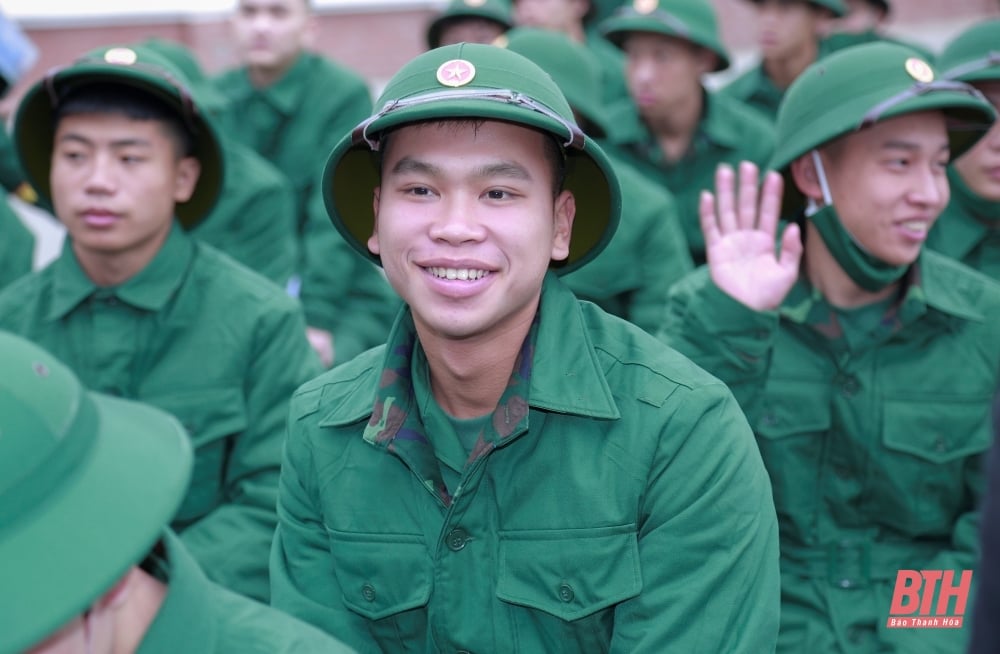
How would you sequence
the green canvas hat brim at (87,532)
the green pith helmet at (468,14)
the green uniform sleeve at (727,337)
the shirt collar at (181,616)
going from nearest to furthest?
the green canvas hat brim at (87,532)
the shirt collar at (181,616)
the green uniform sleeve at (727,337)
the green pith helmet at (468,14)

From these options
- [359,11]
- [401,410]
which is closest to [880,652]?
[401,410]

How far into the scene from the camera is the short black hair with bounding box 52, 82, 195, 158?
3.96 m

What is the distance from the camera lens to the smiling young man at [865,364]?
3297 millimetres

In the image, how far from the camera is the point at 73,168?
12.9 ft

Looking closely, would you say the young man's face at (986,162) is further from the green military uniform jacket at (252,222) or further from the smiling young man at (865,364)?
the green military uniform jacket at (252,222)

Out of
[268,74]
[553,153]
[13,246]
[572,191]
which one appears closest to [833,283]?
[572,191]

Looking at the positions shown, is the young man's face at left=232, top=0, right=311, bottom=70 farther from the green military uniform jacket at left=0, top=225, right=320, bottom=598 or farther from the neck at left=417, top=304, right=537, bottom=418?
the neck at left=417, top=304, right=537, bottom=418

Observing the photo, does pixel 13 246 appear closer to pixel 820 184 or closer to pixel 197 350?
pixel 197 350

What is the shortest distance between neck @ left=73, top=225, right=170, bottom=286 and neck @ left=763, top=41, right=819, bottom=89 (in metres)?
4.01

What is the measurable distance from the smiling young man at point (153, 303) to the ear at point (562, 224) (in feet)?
3.91

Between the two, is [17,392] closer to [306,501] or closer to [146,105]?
[306,501]

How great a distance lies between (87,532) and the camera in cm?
153

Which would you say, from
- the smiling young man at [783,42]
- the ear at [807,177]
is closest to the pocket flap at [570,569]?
the ear at [807,177]

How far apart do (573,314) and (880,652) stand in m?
1.23
